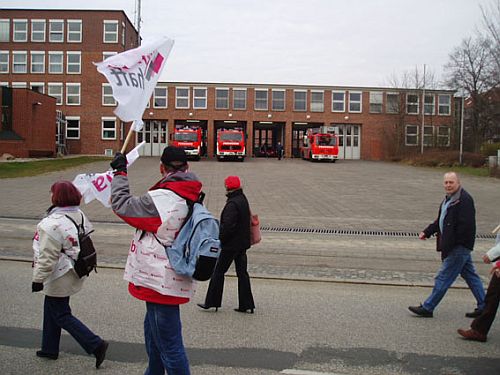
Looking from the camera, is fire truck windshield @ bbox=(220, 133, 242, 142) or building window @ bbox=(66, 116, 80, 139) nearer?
fire truck windshield @ bbox=(220, 133, 242, 142)

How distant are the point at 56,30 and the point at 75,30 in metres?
2.01

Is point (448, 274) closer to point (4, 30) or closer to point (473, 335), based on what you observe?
point (473, 335)

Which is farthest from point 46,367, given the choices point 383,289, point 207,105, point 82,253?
point 207,105

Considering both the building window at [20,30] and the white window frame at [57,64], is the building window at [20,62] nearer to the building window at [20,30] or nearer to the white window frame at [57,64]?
the building window at [20,30]

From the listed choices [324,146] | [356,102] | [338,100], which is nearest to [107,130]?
[324,146]

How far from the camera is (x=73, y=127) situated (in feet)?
181

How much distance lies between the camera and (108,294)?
7117 mm

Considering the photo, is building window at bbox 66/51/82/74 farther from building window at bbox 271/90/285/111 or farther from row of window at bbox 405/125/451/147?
row of window at bbox 405/125/451/147

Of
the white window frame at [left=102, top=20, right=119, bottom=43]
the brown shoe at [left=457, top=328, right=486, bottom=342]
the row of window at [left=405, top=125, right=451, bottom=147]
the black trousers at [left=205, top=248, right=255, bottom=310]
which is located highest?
the white window frame at [left=102, top=20, right=119, bottom=43]

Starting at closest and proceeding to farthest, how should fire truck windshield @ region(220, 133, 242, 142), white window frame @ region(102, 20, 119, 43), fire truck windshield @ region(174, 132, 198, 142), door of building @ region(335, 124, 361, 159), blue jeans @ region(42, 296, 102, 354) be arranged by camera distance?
blue jeans @ region(42, 296, 102, 354) → fire truck windshield @ region(174, 132, 198, 142) → fire truck windshield @ region(220, 133, 242, 142) → white window frame @ region(102, 20, 119, 43) → door of building @ region(335, 124, 361, 159)

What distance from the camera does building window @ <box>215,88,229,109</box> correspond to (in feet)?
190

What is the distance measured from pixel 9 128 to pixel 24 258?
34.6m

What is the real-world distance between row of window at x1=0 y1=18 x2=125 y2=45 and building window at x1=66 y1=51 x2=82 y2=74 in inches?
51.9

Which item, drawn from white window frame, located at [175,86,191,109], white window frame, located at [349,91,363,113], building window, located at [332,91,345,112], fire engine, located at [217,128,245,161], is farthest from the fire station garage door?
white window frame, located at [349,91,363,113]
